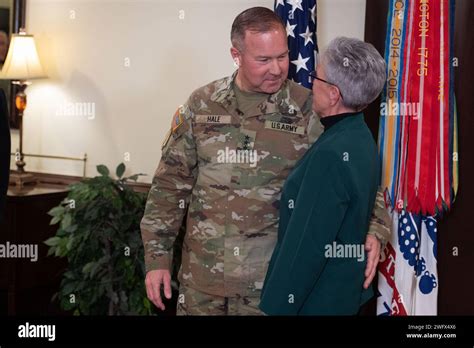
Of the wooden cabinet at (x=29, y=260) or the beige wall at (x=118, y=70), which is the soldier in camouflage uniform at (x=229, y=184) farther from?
the wooden cabinet at (x=29, y=260)

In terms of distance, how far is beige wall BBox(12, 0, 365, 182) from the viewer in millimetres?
3916

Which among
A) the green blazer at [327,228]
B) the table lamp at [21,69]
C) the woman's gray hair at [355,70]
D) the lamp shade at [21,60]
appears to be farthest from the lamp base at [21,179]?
the woman's gray hair at [355,70]

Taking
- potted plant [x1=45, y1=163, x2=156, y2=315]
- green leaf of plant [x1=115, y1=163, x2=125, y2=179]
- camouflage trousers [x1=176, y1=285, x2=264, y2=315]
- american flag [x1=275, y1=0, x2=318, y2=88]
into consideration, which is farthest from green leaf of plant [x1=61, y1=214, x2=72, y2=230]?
camouflage trousers [x1=176, y1=285, x2=264, y2=315]

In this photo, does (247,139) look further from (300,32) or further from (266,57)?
(300,32)

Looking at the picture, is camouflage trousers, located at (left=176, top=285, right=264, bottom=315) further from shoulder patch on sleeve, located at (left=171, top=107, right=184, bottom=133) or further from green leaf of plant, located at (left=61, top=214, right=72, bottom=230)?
green leaf of plant, located at (left=61, top=214, right=72, bottom=230)

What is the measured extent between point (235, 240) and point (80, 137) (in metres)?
2.22

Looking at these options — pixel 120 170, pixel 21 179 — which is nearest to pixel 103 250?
pixel 120 170

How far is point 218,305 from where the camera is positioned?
91.5 inches

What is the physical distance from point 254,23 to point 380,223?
69 cm

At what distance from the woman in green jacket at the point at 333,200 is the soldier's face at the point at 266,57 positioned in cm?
18

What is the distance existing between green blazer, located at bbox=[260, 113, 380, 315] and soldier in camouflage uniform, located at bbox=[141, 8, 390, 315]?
22 centimetres

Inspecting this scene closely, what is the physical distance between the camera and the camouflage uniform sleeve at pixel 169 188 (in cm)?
236

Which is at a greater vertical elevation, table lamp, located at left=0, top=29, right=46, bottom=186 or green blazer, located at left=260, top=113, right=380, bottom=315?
table lamp, located at left=0, top=29, right=46, bottom=186

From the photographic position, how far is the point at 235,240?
91.2 inches
